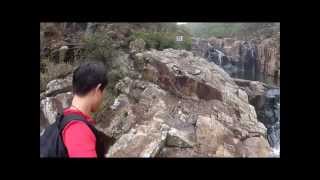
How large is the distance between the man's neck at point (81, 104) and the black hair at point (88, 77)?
0.04 metres

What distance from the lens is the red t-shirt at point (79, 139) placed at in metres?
3.52

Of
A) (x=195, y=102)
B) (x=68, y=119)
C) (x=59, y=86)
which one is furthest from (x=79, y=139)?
(x=195, y=102)

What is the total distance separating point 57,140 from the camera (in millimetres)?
3639

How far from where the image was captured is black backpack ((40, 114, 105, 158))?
3.60m

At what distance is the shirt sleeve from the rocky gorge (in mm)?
A: 215

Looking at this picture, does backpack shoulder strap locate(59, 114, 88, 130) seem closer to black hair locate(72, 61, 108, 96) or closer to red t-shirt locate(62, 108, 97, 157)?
red t-shirt locate(62, 108, 97, 157)

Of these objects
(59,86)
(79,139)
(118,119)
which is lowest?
(79,139)

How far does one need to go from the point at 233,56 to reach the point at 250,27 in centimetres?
30

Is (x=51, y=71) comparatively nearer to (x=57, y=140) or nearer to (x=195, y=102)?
(x=57, y=140)

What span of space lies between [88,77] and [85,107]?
25cm

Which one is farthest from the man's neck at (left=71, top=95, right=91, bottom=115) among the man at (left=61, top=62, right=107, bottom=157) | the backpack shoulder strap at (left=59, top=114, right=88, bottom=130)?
the backpack shoulder strap at (left=59, top=114, right=88, bottom=130)

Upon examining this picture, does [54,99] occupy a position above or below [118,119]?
above

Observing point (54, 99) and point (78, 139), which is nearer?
point (78, 139)
